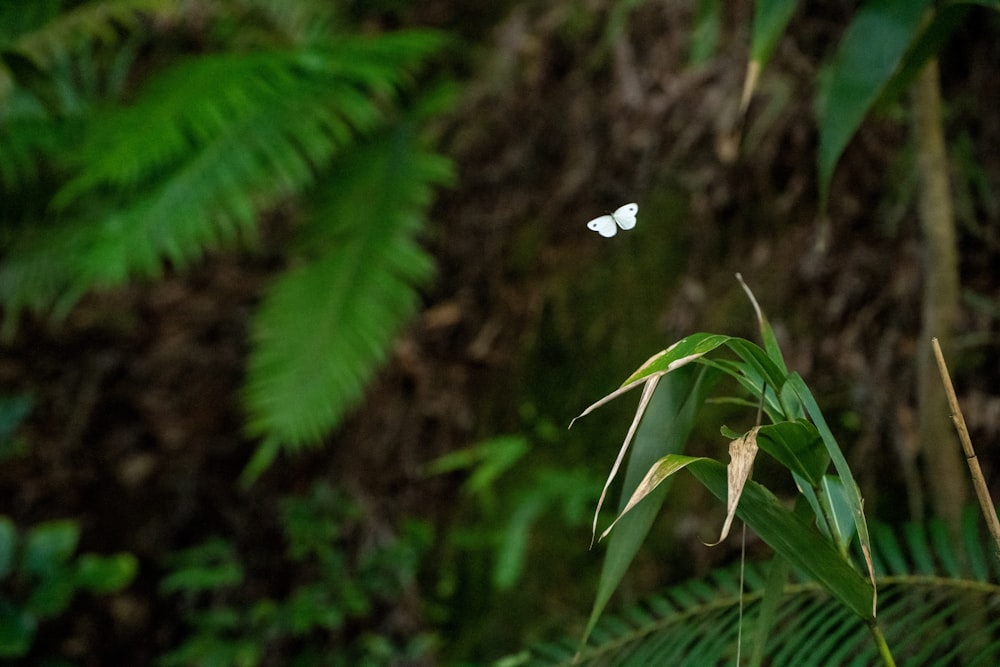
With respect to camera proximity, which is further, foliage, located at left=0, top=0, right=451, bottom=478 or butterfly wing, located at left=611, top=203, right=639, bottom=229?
foliage, located at left=0, top=0, right=451, bottom=478

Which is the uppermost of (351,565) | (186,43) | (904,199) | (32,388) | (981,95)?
(186,43)

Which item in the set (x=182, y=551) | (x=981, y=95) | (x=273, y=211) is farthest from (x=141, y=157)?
(x=981, y=95)

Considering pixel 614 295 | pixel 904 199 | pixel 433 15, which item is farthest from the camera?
pixel 433 15

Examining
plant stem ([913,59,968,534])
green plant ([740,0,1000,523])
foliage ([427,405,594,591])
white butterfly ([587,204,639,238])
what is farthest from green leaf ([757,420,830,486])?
foliage ([427,405,594,591])

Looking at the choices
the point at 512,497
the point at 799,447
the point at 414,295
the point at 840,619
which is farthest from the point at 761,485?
the point at 414,295

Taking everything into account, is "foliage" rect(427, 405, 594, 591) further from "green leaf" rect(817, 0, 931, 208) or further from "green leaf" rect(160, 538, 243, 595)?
"green leaf" rect(817, 0, 931, 208)

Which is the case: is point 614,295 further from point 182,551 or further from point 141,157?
point 182,551
